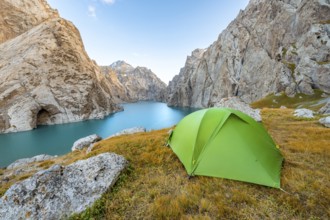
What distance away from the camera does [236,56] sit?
331 feet

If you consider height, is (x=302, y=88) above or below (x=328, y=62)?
below

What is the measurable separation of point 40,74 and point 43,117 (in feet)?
67.4

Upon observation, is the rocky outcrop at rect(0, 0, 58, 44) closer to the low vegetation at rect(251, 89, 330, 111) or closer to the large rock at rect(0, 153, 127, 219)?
the large rock at rect(0, 153, 127, 219)

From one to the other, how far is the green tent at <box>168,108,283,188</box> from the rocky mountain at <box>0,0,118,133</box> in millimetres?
78797

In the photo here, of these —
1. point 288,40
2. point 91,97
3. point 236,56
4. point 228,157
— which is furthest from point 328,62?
point 91,97

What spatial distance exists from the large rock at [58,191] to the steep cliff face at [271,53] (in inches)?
2987

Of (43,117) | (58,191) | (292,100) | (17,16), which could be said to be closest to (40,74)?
(43,117)

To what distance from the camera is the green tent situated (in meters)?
5.88

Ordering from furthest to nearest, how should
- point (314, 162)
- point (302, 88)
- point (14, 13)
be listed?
point (14, 13), point (302, 88), point (314, 162)

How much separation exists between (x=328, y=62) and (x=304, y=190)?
76001 mm

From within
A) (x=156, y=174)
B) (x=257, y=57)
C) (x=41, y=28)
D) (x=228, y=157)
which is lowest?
(x=156, y=174)

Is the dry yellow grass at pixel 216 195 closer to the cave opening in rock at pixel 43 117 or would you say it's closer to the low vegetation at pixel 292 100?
the low vegetation at pixel 292 100

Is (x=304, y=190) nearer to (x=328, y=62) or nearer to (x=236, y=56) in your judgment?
(x=328, y=62)

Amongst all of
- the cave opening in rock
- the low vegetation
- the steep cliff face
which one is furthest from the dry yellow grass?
the cave opening in rock
